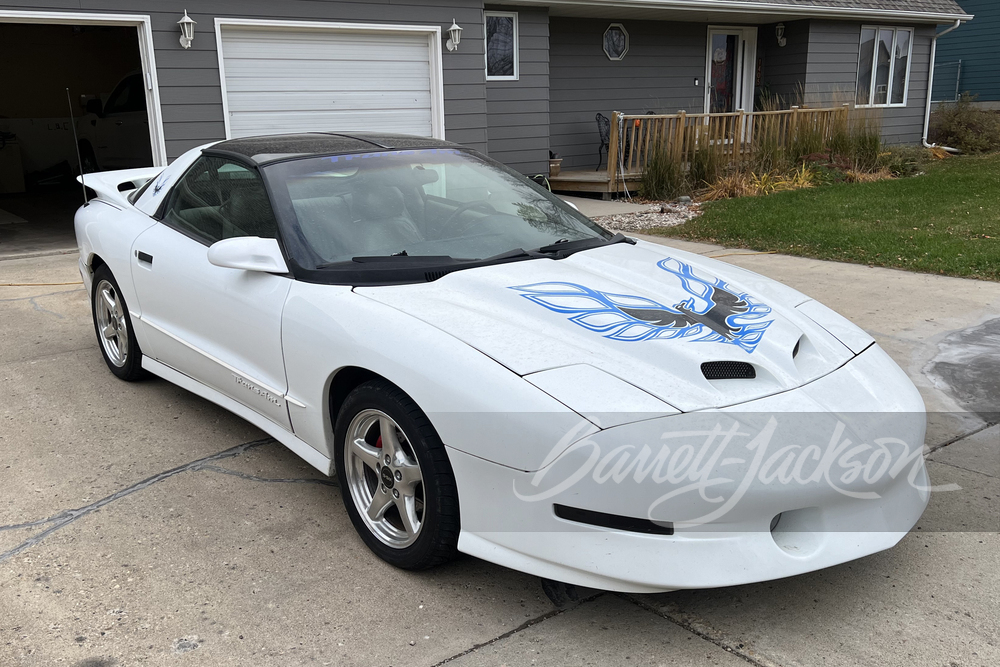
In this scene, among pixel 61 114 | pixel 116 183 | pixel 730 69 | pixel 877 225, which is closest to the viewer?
pixel 116 183

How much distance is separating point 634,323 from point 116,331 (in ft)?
10.8

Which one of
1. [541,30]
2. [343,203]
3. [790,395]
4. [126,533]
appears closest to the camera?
[790,395]

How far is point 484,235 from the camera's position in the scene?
356 cm

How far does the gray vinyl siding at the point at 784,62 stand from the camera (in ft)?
52.9

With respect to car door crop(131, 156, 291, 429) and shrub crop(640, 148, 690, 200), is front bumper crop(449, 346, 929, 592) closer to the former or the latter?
car door crop(131, 156, 291, 429)

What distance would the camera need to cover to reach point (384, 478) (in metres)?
2.84

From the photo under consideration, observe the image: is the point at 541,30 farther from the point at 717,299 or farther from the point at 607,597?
the point at 607,597

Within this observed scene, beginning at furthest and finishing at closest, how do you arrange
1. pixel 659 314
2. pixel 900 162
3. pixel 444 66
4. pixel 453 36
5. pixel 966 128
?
pixel 966 128 → pixel 900 162 → pixel 444 66 → pixel 453 36 → pixel 659 314

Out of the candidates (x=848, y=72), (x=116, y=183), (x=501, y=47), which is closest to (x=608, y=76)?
(x=501, y=47)

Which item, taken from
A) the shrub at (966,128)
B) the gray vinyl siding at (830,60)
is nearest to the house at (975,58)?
the shrub at (966,128)

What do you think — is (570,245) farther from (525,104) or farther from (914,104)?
(914,104)

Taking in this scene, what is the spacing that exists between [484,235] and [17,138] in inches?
611

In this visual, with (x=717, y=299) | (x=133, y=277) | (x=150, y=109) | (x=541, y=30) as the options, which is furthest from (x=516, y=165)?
(x=717, y=299)

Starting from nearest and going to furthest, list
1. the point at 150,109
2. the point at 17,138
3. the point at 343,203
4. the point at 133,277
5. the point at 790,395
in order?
the point at 790,395, the point at 343,203, the point at 133,277, the point at 150,109, the point at 17,138
